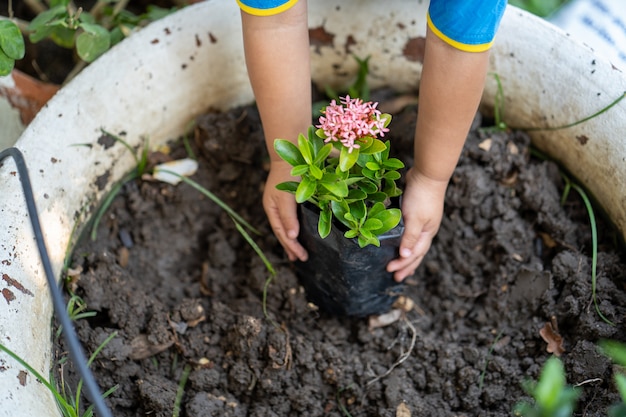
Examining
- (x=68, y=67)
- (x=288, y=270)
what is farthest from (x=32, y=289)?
(x=68, y=67)

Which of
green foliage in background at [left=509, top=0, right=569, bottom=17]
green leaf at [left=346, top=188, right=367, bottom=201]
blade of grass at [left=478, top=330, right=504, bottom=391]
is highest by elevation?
green leaf at [left=346, top=188, right=367, bottom=201]

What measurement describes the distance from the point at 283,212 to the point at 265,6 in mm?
393

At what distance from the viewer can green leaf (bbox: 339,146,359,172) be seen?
3.48ft

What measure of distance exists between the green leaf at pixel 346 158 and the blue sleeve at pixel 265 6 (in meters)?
0.30

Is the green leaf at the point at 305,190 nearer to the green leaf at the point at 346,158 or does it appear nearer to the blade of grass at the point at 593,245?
the green leaf at the point at 346,158

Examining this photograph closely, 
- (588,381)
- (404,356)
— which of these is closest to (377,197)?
(404,356)

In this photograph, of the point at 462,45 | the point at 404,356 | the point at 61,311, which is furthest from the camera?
the point at 404,356

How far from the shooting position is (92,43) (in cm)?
149

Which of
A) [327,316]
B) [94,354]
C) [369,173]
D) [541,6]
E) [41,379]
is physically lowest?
[327,316]

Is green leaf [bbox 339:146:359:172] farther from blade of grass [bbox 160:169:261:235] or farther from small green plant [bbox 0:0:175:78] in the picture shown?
small green plant [bbox 0:0:175:78]

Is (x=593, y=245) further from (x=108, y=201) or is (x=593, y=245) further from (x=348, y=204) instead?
(x=108, y=201)

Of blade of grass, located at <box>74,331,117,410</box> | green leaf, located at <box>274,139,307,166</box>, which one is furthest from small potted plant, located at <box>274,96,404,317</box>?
blade of grass, located at <box>74,331,117,410</box>

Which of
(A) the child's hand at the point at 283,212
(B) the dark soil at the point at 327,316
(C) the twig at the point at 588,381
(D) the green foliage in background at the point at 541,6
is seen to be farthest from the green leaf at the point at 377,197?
(D) the green foliage in background at the point at 541,6

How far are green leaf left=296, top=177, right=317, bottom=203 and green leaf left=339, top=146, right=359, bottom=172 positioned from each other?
2.3 inches
